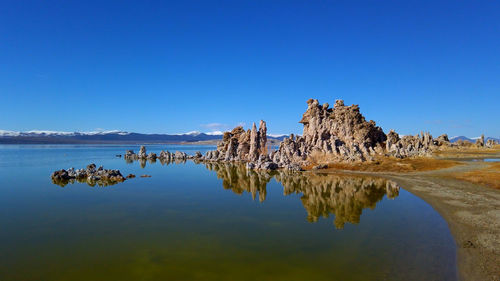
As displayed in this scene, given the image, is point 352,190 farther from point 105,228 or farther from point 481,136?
point 481,136

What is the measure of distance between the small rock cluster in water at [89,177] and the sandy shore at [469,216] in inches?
1766

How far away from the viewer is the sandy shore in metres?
14.7

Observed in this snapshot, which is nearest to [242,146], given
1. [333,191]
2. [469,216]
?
[333,191]

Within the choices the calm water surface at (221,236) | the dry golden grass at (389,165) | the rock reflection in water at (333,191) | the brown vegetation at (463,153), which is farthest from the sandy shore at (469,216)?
the brown vegetation at (463,153)

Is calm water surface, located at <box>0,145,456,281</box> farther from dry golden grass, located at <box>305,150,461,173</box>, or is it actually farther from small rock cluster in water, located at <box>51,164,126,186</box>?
dry golden grass, located at <box>305,150,461,173</box>

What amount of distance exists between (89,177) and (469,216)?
170ft

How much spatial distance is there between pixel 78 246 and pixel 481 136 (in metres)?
169

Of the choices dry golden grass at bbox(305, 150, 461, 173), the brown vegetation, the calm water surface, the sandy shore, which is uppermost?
the brown vegetation

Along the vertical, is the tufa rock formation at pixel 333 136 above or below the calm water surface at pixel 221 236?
above

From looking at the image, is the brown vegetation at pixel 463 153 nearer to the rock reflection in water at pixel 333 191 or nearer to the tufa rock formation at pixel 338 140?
the tufa rock formation at pixel 338 140

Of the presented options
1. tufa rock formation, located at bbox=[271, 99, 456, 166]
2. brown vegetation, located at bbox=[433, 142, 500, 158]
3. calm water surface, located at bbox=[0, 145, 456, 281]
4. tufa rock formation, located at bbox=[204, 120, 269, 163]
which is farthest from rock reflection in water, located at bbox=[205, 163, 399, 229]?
brown vegetation, located at bbox=[433, 142, 500, 158]

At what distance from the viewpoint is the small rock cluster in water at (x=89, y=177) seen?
45688mm

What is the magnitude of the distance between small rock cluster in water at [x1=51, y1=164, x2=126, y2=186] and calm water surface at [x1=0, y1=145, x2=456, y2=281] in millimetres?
8517

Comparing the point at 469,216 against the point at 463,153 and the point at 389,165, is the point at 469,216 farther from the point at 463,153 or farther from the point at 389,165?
the point at 463,153
